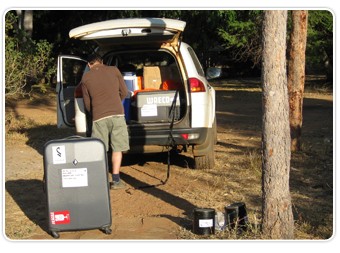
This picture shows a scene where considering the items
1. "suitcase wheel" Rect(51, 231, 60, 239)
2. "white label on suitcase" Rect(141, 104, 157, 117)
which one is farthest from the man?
"suitcase wheel" Rect(51, 231, 60, 239)

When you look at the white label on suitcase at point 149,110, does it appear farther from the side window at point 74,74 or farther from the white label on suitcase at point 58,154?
the white label on suitcase at point 58,154

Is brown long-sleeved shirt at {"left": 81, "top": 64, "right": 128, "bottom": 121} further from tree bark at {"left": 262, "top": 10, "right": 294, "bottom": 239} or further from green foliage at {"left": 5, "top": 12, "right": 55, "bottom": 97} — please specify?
green foliage at {"left": 5, "top": 12, "right": 55, "bottom": 97}

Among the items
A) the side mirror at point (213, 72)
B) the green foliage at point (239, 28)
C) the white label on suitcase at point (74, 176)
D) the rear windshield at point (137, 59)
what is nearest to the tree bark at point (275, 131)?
the white label on suitcase at point (74, 176)

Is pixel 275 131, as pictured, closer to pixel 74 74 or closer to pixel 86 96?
pixel 86 96

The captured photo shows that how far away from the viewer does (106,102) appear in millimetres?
7883

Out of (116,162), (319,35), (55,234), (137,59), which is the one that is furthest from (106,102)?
(319,35)

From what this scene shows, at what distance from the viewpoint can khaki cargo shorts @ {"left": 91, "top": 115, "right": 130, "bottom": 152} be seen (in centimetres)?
795

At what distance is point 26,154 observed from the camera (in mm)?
11062

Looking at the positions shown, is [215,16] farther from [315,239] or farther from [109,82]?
[315,239]

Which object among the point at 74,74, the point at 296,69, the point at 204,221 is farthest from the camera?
the point at 74,74

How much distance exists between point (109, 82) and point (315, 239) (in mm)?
3161

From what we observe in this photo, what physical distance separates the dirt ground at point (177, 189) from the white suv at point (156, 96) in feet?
1.82

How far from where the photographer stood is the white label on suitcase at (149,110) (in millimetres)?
8930

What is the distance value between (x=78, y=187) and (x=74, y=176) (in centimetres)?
11
